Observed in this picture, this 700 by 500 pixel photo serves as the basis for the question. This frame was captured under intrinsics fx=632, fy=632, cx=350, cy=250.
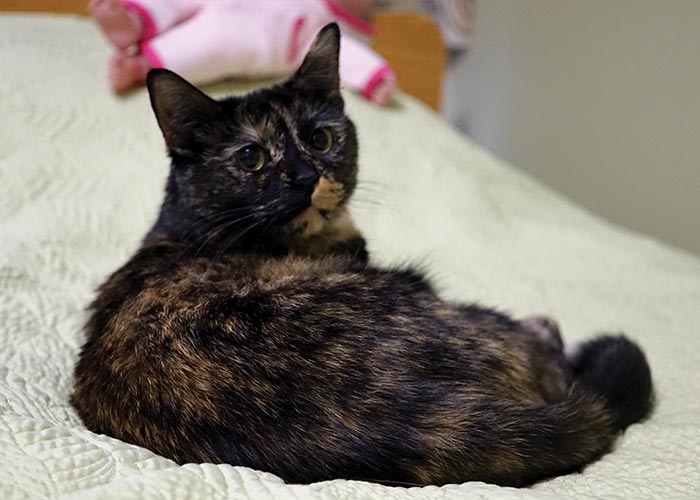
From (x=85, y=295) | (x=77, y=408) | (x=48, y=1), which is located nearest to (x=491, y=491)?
(x=77, y=408)

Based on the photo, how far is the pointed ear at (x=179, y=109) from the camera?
0.94 metres

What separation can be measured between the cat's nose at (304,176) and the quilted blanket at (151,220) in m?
0.30

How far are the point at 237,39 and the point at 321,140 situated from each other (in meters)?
0.95

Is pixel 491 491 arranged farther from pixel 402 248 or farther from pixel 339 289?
pixel 402 248

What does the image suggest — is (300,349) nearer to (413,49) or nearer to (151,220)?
(151,220)

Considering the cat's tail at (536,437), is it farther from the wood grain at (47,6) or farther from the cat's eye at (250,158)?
the wood grain at (47,6)

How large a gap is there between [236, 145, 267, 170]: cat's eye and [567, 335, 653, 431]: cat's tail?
57cm

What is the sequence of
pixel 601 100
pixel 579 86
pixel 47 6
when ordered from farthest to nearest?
pixel 579 86 < pixel 601 100 < pixel 47 6

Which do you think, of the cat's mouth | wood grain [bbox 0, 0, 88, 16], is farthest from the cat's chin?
wood grain [bbox 0, 0, 88, 16]

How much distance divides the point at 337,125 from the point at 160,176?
0.76 metres

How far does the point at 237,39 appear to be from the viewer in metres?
1.87

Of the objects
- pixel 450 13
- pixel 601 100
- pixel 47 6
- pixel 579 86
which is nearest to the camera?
pixel 47 6

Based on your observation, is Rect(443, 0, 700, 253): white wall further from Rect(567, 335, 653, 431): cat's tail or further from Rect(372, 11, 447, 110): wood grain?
Rect(567, 335, 653, 431): cat's tail

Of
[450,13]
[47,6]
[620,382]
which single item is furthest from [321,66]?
[450,13]
